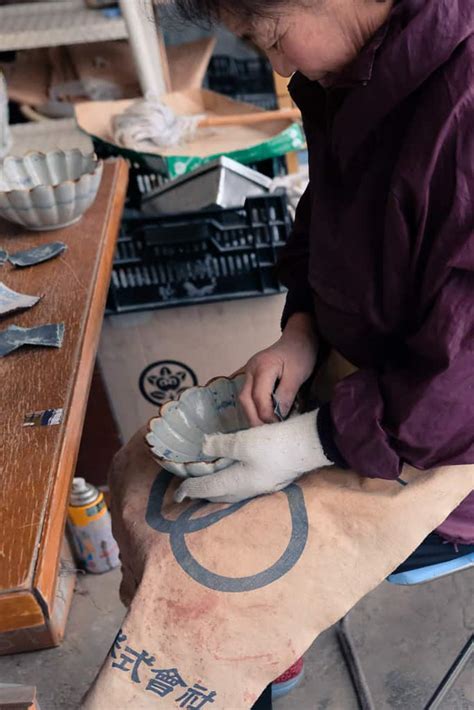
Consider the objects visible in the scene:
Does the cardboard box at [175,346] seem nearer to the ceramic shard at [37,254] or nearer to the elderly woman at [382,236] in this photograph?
the ceramic shard at [37,254]

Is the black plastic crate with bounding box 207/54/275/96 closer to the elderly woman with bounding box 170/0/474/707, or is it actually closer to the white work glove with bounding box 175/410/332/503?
the elderly woman with bounding box 170/0/474/707

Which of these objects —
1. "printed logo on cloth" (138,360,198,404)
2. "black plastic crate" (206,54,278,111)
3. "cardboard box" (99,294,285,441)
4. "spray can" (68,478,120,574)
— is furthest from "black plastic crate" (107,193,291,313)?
"black plastic crate" (206,54,278,111)

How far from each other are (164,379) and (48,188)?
736 millimetres

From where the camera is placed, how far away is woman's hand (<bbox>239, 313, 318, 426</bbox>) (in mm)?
1022

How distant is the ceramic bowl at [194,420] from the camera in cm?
103

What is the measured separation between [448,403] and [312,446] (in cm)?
17

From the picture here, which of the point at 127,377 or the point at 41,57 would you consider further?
the point at 41,57

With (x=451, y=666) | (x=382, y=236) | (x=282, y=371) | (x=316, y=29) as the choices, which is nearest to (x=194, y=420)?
(x=282, y=371)

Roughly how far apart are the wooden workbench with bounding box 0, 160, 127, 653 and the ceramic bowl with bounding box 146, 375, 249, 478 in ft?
0.41

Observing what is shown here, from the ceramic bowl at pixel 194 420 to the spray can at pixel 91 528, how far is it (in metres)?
0.66

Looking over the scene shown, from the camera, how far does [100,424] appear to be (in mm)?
1872

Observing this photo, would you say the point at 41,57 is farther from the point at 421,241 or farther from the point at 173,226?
the point at 421,241

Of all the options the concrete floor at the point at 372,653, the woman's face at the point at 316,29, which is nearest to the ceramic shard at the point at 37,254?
the woman's face at the point at 316,29

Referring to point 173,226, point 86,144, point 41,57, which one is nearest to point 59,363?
point 173,226
